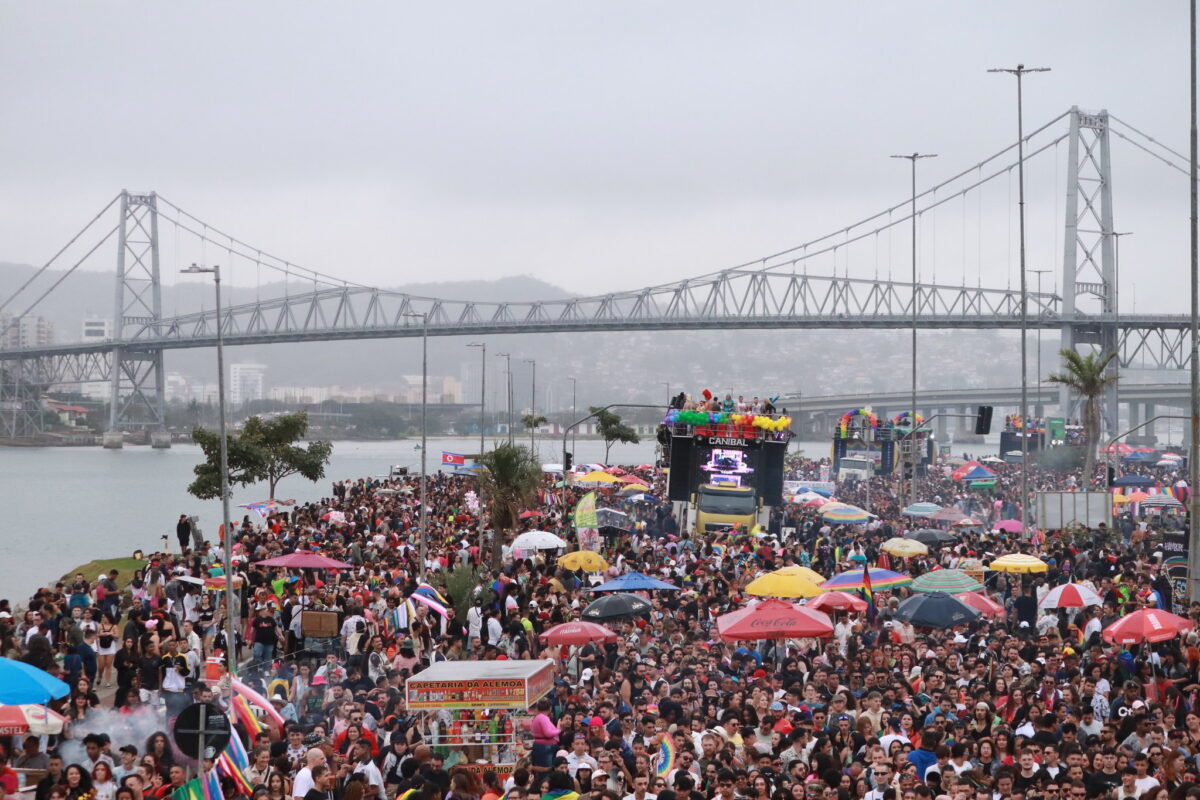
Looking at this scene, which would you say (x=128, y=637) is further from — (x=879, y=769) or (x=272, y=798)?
(x=879, y=769)

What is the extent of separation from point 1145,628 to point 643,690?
5.08 m

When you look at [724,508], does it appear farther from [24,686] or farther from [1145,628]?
[24,686]

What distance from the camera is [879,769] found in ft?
33.1

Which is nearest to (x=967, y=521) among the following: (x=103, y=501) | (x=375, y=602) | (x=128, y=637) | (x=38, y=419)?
(x=375, y=602)

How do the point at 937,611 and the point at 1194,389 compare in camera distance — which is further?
the point at 1194,389

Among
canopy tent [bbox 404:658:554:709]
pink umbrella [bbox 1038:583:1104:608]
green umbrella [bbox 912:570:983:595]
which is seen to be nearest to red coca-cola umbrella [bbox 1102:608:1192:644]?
pink umbrella [bbox 1038:583:1104:608]

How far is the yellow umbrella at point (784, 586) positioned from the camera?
1781cm

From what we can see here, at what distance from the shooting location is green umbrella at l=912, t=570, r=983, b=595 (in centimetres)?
1823

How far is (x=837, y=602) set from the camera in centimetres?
1770

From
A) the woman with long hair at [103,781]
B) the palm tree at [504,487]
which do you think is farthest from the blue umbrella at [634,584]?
the palm tree at [504,487]

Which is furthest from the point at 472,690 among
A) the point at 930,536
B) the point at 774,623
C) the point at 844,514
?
the point at 844,514

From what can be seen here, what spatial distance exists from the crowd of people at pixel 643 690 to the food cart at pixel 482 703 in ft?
0.31

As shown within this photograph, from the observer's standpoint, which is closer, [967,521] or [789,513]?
[967,521]

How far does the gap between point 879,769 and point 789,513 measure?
103ft
